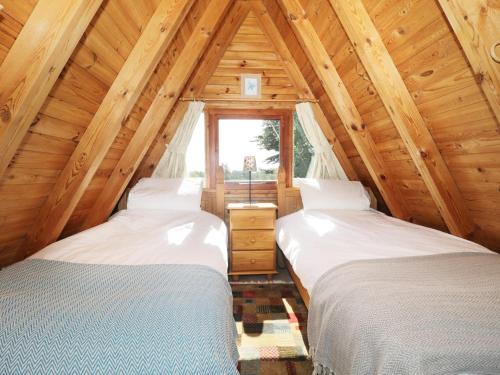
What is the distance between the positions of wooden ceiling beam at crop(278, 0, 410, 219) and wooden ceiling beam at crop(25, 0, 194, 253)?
0.82 metres

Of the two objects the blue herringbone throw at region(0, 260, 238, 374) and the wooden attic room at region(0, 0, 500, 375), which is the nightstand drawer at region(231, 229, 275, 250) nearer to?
the wooden attic room at region(0, 0, 500, 375)

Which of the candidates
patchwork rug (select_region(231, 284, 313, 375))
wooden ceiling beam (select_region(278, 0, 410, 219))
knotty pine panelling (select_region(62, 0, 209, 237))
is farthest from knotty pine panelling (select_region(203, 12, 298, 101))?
patchwork rug (select_region(231, 284, 313, 375))

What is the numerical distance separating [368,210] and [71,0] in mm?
2628

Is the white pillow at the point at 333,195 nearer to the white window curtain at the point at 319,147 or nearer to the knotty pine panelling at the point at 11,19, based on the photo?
the white window curtain at the point at 319,147

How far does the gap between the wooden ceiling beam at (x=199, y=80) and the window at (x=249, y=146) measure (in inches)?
17.0

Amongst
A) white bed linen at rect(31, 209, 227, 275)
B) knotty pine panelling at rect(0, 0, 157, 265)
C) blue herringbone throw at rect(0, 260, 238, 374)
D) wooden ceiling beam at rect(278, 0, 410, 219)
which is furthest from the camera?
wooden ceiling beam at rect(278, 0, 410, 219)

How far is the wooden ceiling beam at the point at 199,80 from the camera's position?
9.32 ft

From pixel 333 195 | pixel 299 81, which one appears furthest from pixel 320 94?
pixel 333 195

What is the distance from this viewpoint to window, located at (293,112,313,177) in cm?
321

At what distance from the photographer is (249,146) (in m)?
3.18

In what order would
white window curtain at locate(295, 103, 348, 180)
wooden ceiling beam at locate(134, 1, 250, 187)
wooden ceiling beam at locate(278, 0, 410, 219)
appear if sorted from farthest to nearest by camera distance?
white window curtain at locate(295, 103, 348, 180) → wooden ceiling beam at locate(134, 1, 250, 187) → wooden ceiling beam at locate(278, 0, 410, 219)

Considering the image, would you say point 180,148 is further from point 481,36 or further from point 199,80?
point 481,36

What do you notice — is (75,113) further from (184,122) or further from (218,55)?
(218,55)

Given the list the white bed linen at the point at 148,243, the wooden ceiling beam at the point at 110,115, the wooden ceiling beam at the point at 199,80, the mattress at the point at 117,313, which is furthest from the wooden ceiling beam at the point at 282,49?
the mattress at the point at 117,313
